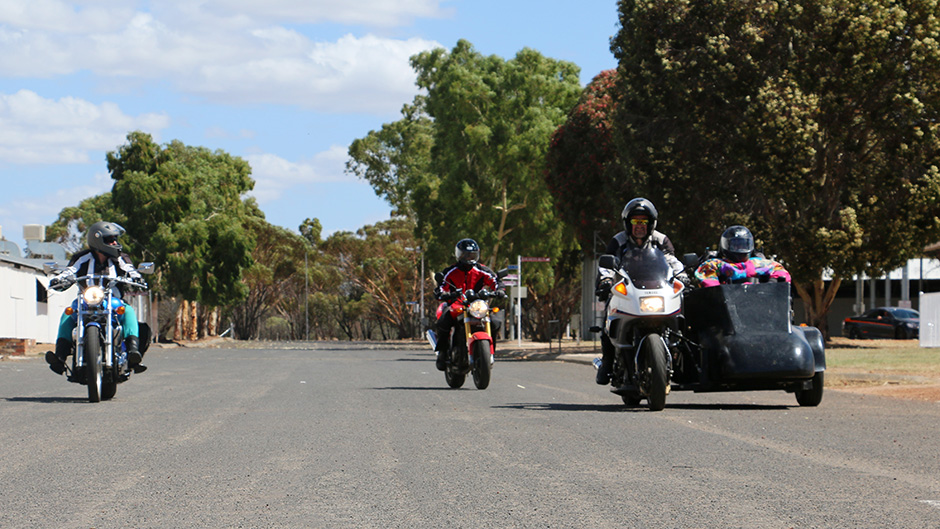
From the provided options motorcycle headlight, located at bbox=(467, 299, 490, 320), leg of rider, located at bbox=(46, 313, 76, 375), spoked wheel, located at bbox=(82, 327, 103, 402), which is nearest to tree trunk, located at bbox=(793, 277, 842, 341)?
motorcycle headlight, located at bbox=(467, 299, 490, 320)

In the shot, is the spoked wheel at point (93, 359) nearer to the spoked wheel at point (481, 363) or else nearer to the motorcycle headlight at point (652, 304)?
the spoked wheel at point (481, 363)

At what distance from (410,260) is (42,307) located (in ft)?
137

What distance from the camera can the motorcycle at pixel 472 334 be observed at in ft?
53.9

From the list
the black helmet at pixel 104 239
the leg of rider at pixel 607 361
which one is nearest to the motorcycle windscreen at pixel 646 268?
the leg of rider at pixel 607 361

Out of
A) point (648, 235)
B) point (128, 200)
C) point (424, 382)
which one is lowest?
point (424, 382)

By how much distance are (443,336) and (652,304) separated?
5.13 m

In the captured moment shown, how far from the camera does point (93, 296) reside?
14.4 meters

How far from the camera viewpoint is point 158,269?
207 ft

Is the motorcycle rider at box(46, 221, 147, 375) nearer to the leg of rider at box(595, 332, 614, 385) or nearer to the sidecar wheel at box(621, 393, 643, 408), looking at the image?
the leg of rider at box(595, 332, 614, 385)

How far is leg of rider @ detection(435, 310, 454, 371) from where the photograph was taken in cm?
1692

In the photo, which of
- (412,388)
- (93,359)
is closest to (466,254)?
(412,388)

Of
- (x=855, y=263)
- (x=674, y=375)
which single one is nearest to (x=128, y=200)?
(x=855, y=263)

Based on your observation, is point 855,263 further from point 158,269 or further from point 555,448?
point 158,269

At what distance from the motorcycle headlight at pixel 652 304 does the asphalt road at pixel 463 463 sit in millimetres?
1126
